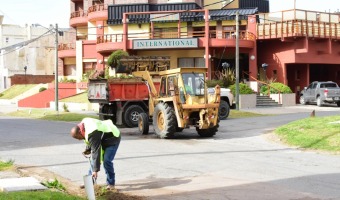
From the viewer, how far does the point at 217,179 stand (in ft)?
38.1

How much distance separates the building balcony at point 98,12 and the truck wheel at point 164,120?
33750mm

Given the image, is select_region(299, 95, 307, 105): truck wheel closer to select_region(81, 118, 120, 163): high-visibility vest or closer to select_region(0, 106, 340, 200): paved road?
select_region(0, 106, 340, 200): paved road

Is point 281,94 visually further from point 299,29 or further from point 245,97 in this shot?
point 299,29

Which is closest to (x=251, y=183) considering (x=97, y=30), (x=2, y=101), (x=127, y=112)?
(x=127, y=112)

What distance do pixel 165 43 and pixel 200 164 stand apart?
101 ft

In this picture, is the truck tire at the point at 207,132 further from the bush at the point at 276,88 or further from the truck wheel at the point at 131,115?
the bush at the point at 276,88

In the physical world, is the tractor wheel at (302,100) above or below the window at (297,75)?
below

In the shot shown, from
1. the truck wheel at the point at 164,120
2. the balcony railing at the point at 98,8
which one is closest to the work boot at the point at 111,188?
the truck wheel at the point at 164,120

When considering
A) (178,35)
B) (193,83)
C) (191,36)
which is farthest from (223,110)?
(191,36)

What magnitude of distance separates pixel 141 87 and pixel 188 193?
1529 centimetres

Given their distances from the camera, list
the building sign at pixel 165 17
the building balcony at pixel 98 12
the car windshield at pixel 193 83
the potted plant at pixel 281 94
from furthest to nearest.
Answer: the building balcony at pixel 98 12, the building sign at pixel 165 17, the potted plant at pixel 281 94, the car windshield at pixel 193 83

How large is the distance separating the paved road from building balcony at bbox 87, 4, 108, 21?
32282 mm

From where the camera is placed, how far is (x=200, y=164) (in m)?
13.8

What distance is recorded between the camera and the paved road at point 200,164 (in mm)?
10367
